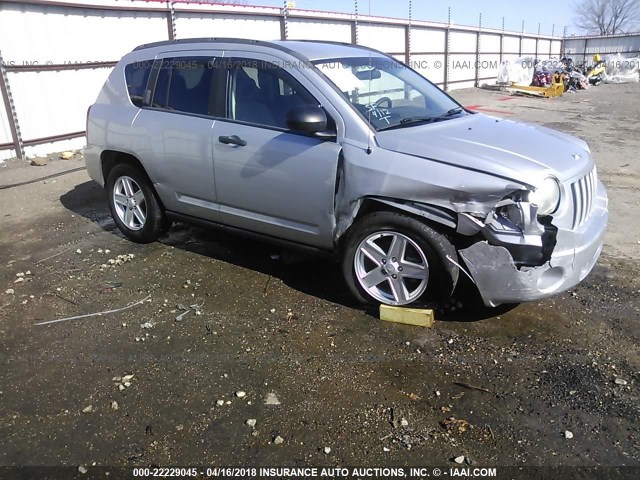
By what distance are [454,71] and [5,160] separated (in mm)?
19408

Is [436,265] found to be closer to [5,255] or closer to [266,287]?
[266,287]

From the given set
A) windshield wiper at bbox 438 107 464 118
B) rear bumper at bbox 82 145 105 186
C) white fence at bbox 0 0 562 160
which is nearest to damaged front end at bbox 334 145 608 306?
windshield wiper at bbox 438 107 464 118

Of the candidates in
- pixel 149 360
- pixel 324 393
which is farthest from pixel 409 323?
pixel 149 360

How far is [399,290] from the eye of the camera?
3668 millimetres

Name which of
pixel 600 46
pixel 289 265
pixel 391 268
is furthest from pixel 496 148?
pixel 600 46

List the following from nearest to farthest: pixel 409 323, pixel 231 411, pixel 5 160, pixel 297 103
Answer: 1. pixel 231 411
2. pixel 409 323
3. pixel 297 103
4. pixel 5 160

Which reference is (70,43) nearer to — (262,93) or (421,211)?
(262,93)

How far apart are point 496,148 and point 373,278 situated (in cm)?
118

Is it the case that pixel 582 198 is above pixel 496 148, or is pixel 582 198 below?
below

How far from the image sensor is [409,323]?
3.63 m

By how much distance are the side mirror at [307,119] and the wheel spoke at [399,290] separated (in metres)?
1.16

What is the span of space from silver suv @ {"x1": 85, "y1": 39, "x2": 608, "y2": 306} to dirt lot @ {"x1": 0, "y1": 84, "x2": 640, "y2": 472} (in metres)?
0.42

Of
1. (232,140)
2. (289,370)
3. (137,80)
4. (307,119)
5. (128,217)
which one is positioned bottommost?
(289,370)

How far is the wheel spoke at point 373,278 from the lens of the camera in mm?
3696
